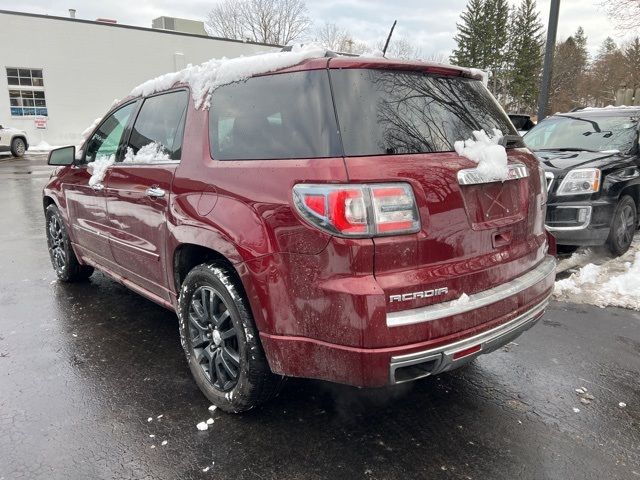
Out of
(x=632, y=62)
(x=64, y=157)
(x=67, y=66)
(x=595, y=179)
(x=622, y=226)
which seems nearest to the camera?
(x=64, y=157)

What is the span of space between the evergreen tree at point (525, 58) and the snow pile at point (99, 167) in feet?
181

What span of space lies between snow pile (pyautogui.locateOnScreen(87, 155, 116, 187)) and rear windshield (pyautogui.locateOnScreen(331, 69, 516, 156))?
93.1 inches

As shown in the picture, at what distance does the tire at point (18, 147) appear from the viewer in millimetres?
21328

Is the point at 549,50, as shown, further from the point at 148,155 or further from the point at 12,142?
the point at 12,142

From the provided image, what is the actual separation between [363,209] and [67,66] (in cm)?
3096

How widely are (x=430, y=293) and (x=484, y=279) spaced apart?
366mm

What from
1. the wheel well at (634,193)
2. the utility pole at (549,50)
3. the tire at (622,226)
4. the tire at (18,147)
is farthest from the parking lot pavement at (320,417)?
the tire at (18,147)

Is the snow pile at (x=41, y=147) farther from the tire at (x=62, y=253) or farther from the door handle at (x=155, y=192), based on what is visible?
the door handle at (x=155, y=192)

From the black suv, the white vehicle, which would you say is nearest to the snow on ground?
the black suv

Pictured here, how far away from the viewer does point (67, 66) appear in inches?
1101

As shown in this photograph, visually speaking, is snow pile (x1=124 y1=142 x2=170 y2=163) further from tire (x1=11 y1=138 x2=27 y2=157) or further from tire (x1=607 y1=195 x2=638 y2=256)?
tire (x1=11 y1=138 x2=27 y2=157)

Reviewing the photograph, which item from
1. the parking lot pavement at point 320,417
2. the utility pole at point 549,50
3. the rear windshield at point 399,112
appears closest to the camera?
the rear windshield at point 399,112

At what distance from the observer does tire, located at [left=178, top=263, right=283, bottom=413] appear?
8.43 feet

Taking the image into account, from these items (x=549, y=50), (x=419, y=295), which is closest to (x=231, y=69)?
(x=419, y=295)
